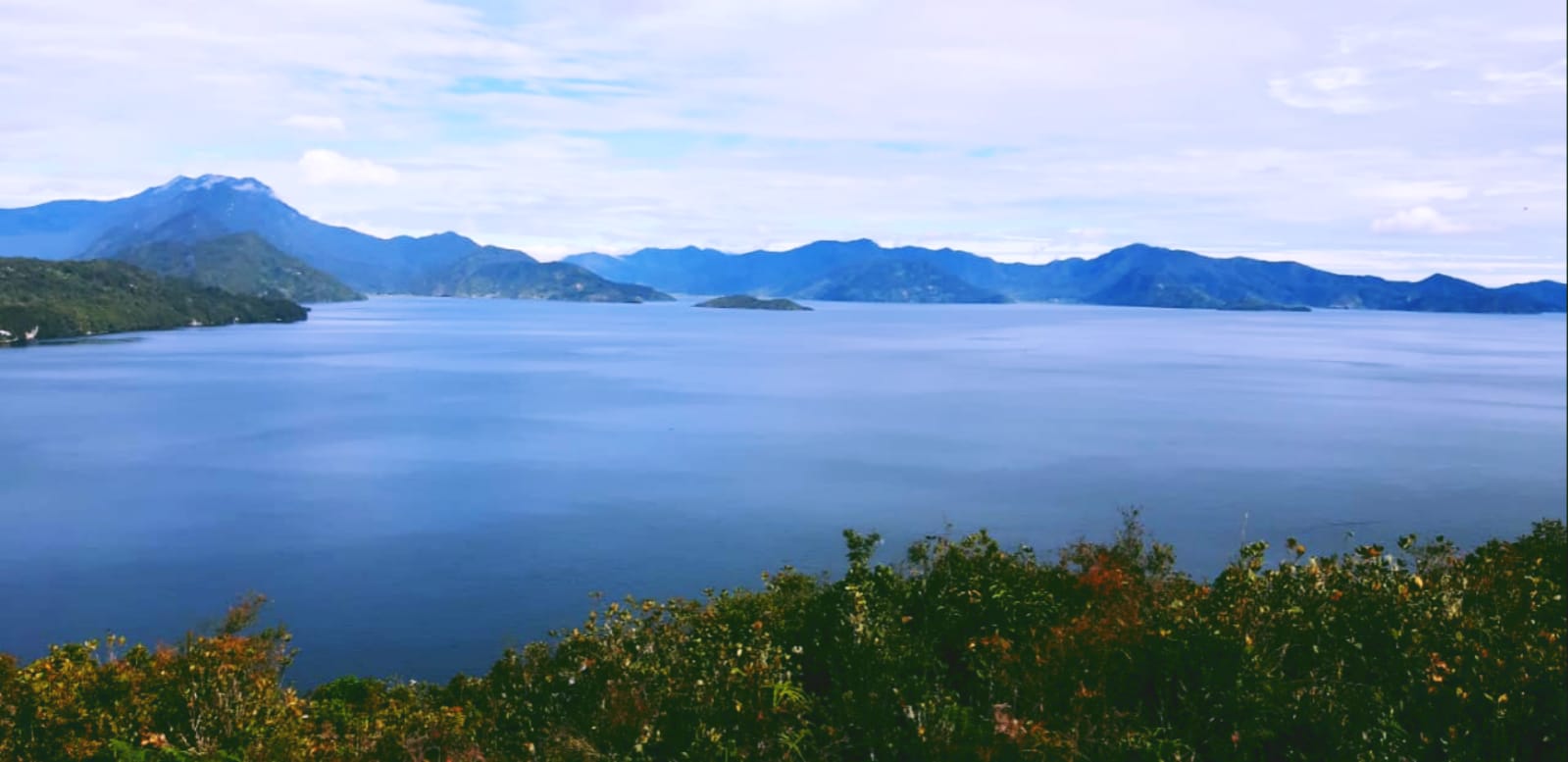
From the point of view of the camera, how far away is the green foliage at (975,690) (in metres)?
16.2

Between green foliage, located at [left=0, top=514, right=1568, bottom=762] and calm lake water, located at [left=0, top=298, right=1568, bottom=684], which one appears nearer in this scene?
green foliage, located at [left=0, top=514, right=1568, bottom=762]

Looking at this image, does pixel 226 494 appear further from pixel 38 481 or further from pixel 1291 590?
pixel 1291 590

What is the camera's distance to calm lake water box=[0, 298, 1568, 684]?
47125mm

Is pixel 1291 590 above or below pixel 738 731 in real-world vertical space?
above

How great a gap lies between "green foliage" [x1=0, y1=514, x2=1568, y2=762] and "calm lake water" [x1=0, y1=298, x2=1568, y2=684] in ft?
63.7

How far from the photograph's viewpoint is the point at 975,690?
20.3m

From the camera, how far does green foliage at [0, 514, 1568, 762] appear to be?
16.2m

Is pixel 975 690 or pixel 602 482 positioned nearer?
pixel 975 690

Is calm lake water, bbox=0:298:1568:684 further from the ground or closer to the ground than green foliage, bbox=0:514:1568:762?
closer to the ground

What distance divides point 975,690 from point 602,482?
54.9 metres

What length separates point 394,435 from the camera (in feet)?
305

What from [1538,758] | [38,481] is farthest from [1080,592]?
[38,481]

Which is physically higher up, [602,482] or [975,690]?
[975,690]

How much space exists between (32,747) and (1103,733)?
19080 millimetres
